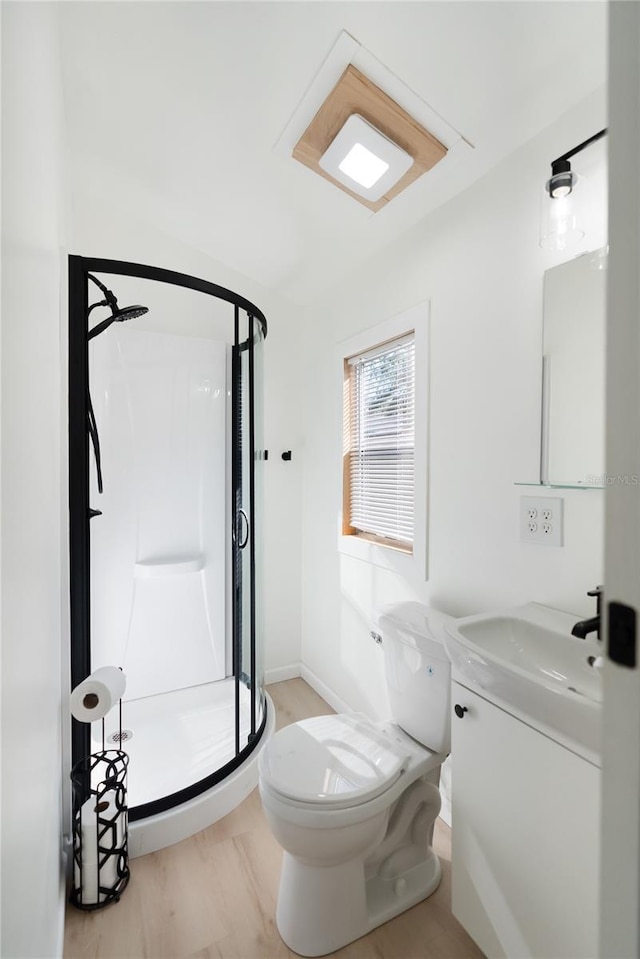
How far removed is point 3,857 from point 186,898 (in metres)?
1.23

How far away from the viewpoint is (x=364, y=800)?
1.19 meters

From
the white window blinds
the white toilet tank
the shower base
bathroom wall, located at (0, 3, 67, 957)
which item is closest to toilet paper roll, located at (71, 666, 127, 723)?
bathroom wall, located at (0, 3, 67, 957)

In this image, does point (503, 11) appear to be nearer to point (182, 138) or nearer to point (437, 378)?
point (437, 378)

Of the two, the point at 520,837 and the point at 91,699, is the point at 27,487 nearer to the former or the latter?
the point at 91,699

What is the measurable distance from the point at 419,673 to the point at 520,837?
500 mm

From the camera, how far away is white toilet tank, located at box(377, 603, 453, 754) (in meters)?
1.38

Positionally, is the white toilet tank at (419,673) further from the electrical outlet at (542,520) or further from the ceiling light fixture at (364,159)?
the ceiling light fixture at (364,159)

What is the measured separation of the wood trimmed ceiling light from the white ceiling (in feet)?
0.24

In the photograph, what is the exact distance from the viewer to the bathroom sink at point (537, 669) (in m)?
0.85

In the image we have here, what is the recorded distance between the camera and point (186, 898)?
1.37m

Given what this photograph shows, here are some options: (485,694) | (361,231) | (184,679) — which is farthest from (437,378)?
(184,679)

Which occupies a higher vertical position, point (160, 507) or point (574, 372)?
point (574, 372)

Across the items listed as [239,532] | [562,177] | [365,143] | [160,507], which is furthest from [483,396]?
[160,507]

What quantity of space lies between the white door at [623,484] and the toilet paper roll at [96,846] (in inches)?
57.5
